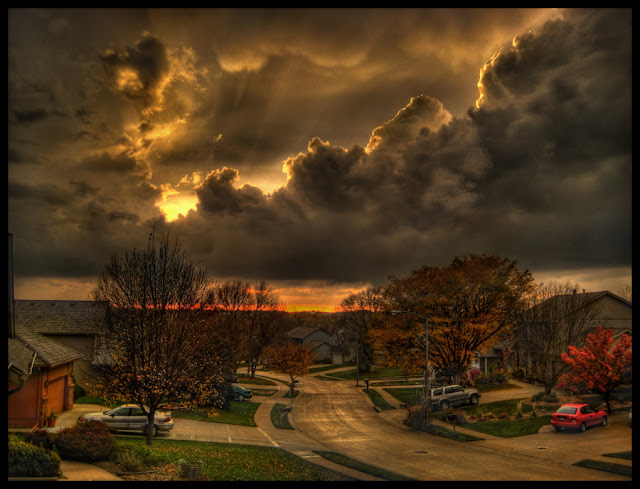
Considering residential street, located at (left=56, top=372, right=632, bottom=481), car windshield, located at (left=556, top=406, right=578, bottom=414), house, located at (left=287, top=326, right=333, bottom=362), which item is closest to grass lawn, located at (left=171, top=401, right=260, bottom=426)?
residential street, located at (left=56, top=372, right=632, bottom=481)

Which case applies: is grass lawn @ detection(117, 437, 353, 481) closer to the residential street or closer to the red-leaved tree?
the residential street

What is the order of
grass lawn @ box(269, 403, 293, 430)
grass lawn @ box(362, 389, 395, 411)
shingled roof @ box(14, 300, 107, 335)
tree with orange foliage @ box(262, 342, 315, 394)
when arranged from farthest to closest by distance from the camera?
1. tree with orange foliage @ box(262, 342, 315, 394)
2. grass lawn @ box(362, 389, 395, 411)
3. shingled roof @ box(14, 300, 107, 335)
4. grass lawn @ box(269, 403, 293, 430)

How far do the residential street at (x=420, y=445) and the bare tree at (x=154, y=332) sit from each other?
6264mm

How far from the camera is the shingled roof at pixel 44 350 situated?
88.8ft

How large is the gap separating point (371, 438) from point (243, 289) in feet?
167

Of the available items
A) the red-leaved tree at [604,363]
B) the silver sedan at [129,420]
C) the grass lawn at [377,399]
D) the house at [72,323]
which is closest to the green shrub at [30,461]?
the silver sedan at [129,420]

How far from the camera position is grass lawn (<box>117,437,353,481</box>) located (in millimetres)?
19531

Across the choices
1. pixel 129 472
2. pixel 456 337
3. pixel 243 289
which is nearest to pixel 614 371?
pixel 456 337

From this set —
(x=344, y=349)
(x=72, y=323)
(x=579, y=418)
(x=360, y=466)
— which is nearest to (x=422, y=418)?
(x=579, y=418)

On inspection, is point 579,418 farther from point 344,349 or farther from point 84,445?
point 344,349

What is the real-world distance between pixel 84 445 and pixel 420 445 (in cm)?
1920

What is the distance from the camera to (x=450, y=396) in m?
40.3

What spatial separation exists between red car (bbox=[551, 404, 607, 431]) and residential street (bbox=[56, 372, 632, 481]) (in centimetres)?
49

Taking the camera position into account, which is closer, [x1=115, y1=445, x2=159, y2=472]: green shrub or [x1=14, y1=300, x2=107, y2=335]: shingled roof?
[x1=115, y1=445, x2=159, y2=472]: green shrub
